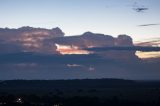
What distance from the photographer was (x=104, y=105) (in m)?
120

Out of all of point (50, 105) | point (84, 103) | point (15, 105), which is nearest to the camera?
point (15, 105)

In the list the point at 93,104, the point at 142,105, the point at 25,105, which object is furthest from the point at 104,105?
the point at 25,105

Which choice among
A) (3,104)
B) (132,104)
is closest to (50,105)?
(3,104)

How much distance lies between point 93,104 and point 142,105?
13876mm

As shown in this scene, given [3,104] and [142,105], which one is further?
[142,105]

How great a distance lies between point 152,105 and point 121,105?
845cm

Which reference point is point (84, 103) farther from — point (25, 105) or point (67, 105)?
point (25, 105)

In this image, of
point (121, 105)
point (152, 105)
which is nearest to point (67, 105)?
point (121, 105)

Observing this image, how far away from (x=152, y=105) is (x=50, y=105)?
28157 mm

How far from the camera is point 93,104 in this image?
120438mm

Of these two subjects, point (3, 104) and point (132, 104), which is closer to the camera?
point (3, 104)

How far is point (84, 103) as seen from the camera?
12212 centimetres

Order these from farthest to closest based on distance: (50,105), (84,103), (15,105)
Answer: (84,103) < (50,105) < (15,105)

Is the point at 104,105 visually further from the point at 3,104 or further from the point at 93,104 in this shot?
the point at 3,104
